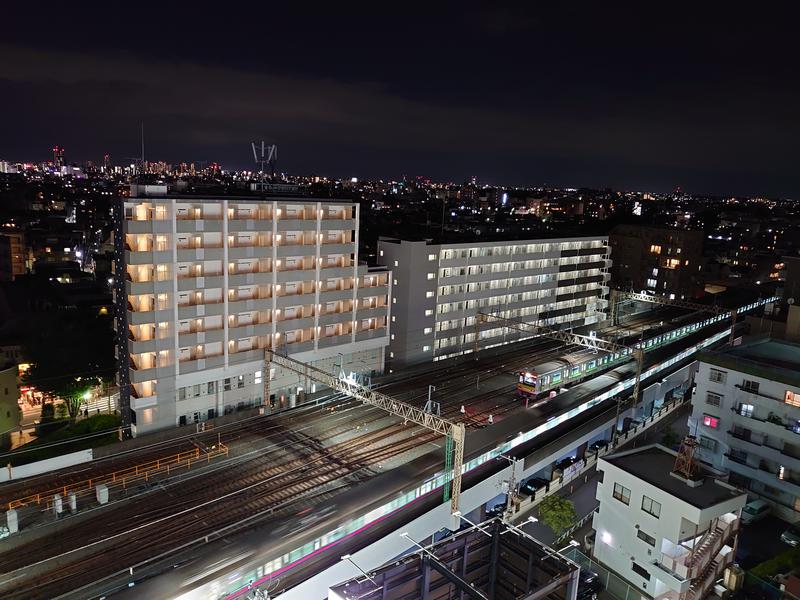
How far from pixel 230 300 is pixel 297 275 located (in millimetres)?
4902

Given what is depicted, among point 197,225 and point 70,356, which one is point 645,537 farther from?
point 70,356

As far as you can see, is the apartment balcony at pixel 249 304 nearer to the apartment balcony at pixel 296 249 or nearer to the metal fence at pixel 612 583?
the apartment balcony at pixel 296 249

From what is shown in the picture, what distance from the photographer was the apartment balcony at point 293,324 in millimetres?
36719

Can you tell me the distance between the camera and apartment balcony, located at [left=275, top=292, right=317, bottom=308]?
36.5m

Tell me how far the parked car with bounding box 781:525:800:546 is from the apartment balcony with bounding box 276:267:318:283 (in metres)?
29.5

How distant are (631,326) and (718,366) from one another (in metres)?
31.2

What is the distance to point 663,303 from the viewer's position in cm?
5438

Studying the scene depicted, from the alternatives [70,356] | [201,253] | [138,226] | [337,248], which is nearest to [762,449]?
[337,248]

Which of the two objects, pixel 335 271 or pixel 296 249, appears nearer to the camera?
pixel 296 249

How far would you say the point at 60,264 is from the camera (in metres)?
72.4

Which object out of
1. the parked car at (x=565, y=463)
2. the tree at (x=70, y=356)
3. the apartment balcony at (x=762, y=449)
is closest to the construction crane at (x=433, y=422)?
the parked car at (x=565, y=463)

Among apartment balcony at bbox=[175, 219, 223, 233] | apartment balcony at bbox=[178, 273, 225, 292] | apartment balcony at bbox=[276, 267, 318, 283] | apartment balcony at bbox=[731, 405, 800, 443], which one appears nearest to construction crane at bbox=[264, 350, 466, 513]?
apartment balcony at bbox=[276, 267, 318, 283]

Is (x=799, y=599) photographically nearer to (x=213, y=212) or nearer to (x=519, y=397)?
(x=519, y=397)

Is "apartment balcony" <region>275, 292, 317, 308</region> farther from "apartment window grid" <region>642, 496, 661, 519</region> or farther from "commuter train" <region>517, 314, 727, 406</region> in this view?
"apartment window grid" <region>642, 496, 661, 519</region>
